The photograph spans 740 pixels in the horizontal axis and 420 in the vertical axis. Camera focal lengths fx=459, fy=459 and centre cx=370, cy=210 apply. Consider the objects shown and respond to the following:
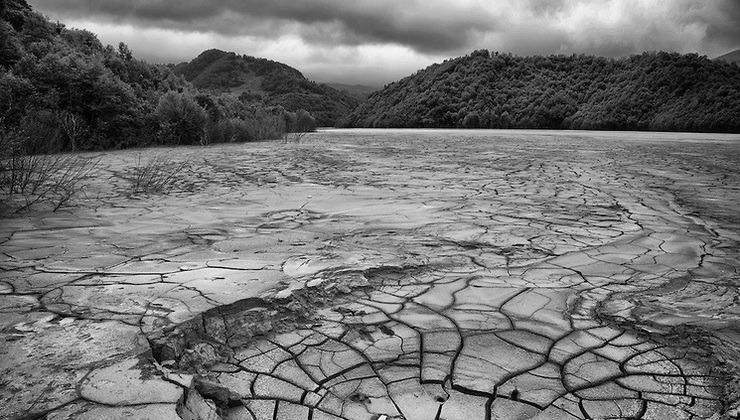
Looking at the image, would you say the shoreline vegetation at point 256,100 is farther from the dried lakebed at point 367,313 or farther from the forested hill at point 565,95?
the dried lakebed at point 367,313

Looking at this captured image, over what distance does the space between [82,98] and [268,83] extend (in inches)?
2509

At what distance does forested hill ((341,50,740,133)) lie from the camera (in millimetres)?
31578

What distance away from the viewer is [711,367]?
185 centimetres

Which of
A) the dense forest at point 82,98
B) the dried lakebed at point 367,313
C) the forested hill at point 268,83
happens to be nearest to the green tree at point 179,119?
the dense forest at point 82,98

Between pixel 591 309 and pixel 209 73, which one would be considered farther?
pixel 209 73

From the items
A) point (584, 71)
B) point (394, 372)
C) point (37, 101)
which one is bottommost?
point (394, 372)

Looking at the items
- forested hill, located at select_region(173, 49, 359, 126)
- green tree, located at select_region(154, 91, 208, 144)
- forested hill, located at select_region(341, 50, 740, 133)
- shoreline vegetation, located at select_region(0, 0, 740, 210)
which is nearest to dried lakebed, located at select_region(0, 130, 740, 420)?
shoreline vegetation, located at select_region(0, 0, 740, 210)

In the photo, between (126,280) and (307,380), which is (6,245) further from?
(307,380)

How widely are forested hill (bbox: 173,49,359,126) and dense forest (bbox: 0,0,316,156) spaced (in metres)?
37.1

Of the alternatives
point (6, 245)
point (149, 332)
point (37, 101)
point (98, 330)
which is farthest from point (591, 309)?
point (37, 101)

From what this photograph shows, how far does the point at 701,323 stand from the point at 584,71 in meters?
51.5

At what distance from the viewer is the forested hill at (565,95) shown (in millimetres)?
31578

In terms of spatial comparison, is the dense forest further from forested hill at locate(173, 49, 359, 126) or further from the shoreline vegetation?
forested hill at locate(173, 49, 359, 126)

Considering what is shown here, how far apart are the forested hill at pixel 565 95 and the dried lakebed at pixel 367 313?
32.4 meters
